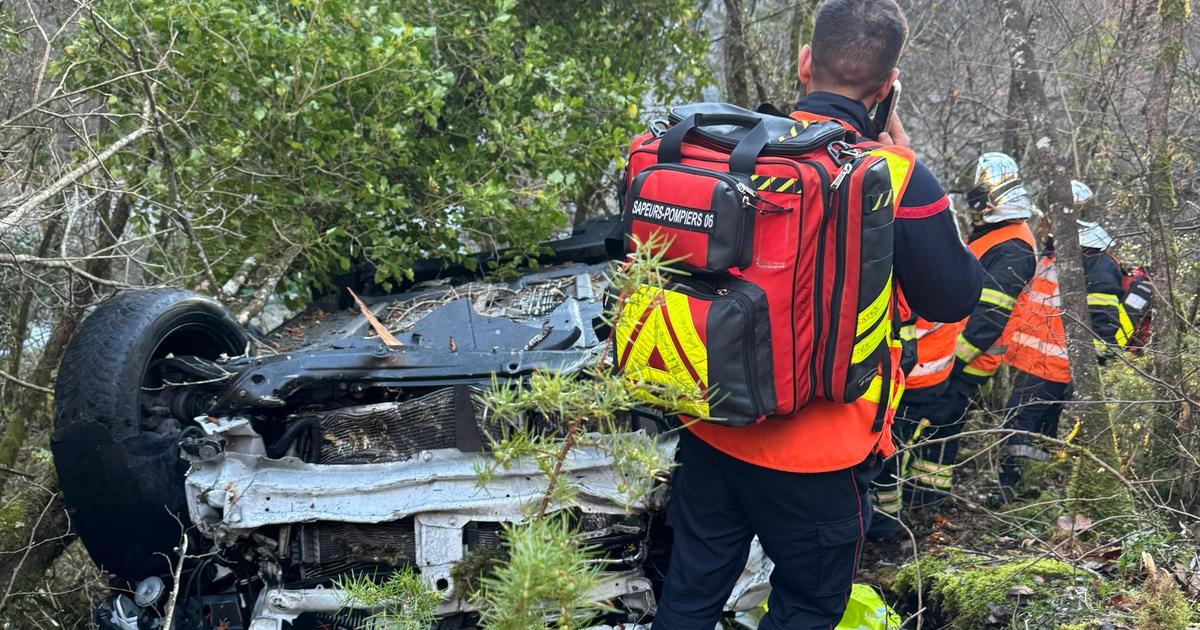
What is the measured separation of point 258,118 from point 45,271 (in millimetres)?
1991

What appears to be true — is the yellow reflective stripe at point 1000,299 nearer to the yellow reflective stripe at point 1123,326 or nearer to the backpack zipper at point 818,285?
the yellow reflective stripe at point 1123,326

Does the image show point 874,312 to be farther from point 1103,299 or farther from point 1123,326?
point 1123,326

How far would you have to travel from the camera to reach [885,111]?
2.66 meters

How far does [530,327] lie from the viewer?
3.50m

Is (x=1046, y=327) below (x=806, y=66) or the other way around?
below

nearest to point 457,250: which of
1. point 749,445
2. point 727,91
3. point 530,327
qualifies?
point 530,327

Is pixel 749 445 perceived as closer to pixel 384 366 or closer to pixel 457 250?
pixel 384 366

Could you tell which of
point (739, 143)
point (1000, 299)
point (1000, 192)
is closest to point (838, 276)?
point (739, 143)

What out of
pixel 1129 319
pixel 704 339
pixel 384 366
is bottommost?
pixel 1129 319

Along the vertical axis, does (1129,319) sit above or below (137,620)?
above

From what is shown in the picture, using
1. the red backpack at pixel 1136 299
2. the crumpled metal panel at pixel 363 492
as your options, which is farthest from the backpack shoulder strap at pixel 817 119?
the red backpack at pixel 1136 299

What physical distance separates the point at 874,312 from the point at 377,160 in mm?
2993

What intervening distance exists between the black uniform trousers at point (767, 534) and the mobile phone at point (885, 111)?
967mm

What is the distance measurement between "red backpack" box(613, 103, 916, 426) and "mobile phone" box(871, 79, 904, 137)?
0.33 meters
